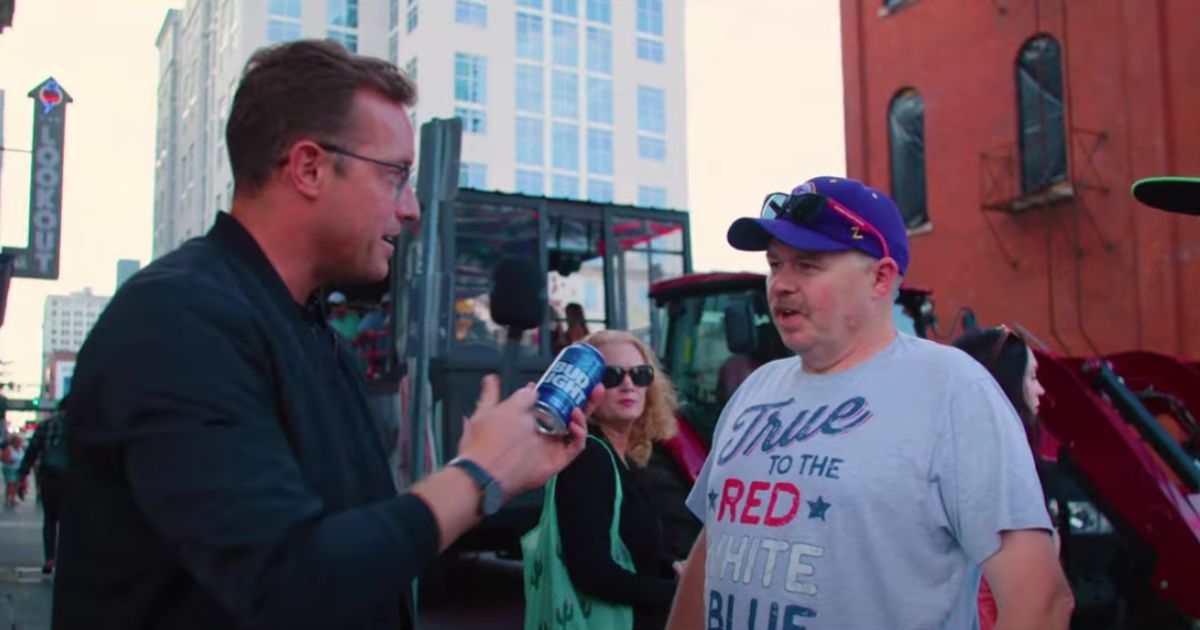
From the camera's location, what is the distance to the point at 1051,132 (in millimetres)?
16094

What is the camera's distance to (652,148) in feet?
221

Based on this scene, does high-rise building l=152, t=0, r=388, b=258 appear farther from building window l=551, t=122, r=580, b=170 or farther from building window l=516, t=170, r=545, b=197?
building window l=551, t=122, r=580, b=170

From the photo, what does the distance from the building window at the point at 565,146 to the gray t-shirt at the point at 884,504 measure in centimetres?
6153

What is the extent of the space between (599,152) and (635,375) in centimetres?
6248

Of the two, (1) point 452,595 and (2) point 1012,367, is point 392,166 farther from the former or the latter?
(1) point 452,595

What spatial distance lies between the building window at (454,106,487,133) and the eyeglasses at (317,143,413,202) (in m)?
57.1

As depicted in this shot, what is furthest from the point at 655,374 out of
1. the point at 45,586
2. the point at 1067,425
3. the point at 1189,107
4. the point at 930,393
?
the point at 1189,107

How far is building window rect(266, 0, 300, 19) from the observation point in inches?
2350

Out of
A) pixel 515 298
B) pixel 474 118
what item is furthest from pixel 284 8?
pixel 515 298

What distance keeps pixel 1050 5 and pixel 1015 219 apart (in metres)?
3.12

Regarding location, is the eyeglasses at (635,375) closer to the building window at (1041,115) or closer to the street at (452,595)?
the street at (452,595)

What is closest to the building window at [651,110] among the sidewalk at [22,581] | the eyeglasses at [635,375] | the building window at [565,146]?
the building window at [565,146]

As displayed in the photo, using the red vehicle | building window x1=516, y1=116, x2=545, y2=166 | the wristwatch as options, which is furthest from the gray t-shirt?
building window x1=516, y1=116, x2=545, y2=166

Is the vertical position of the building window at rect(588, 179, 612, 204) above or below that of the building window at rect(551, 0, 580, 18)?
below
